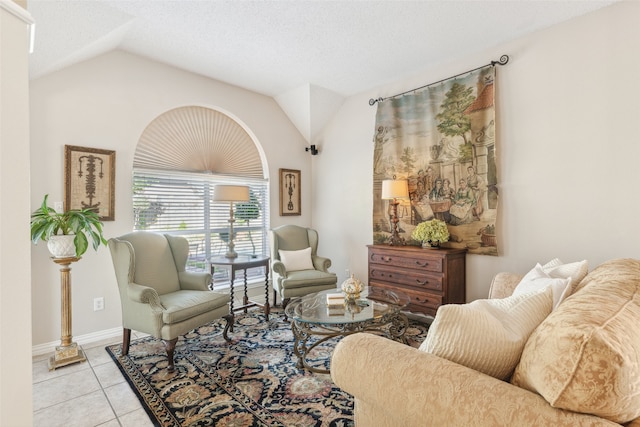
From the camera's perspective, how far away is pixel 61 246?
2.54 m

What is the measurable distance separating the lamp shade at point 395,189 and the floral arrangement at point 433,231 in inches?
16.0

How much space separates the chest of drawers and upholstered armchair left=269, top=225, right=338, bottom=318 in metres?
0.68

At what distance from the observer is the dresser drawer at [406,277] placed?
128 inches

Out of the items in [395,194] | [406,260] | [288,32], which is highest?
[288,32]

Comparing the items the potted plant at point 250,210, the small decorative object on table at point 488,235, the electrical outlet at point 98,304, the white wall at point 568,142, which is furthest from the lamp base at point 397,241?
the electrical outlet at point 98,304

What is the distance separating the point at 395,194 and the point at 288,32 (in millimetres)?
1959

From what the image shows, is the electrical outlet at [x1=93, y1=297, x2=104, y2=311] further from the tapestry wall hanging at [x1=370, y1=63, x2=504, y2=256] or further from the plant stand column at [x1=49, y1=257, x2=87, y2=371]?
the tapestry wall hanging at [x1=370, y1=63, x2=504, y2=256]

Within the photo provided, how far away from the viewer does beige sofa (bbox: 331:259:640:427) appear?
750 mm

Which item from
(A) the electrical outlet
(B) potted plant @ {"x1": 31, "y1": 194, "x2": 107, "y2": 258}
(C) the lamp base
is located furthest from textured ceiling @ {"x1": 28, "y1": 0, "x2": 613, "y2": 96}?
(A) the electrical outlet

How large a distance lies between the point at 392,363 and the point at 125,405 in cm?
190

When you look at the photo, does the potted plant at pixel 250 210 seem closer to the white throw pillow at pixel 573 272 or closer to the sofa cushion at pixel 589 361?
the white throw pillow at pixel 573 272

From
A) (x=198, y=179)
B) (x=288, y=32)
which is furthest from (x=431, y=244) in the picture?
(x=198, y=179)

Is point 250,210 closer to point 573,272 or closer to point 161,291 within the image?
point 161,291

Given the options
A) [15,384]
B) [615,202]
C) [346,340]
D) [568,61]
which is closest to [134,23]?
[15,384]
